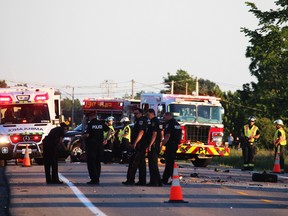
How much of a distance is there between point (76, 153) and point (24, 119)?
3.28 meters

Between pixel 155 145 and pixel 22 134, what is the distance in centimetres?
1106

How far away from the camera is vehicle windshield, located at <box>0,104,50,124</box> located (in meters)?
31.8

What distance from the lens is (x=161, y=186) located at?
2111 centimetres

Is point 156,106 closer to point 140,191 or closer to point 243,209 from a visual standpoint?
point 140,191

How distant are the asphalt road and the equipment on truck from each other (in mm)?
8231

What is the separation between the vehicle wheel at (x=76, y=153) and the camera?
34375 millimetres

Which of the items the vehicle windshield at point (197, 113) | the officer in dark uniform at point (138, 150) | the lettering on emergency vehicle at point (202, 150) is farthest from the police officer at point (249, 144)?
the officer in dark uniform at point (138, 150)

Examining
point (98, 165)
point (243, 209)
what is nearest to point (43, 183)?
point (98, 165)

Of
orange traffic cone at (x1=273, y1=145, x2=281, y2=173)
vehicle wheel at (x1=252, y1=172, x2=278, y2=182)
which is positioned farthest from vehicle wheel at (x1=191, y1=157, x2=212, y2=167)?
vehicle wheel at (x1=252, y1=172, x2=278, y2=182)

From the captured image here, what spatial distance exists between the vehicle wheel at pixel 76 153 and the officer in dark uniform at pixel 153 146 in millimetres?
13209

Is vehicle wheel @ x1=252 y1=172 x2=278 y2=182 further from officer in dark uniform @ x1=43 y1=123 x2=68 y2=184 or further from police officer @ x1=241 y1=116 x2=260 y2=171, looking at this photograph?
police officer @ x1=241 y1=116 x2=260 y2=171

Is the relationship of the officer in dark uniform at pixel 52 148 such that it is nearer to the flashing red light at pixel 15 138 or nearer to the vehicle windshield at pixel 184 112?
the flashing red light at pixel 15 138

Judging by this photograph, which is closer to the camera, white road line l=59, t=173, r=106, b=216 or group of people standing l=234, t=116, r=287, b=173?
white road line l=59, t=173, r=106, b=216

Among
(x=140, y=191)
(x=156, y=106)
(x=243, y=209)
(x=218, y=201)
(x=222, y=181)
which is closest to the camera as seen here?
(x=243, y=209)
